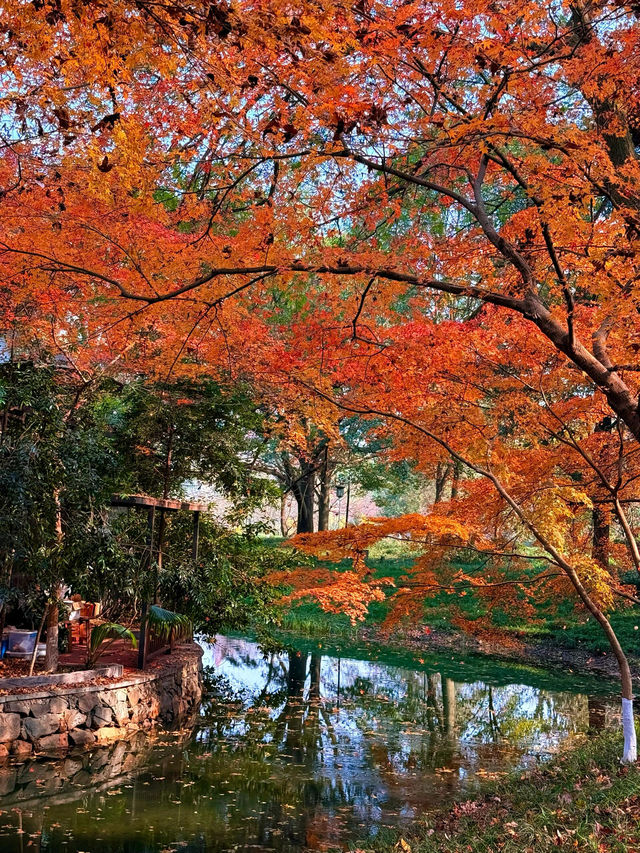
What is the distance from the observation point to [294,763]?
714 cm

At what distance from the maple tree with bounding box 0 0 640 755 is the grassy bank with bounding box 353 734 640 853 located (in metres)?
0.92

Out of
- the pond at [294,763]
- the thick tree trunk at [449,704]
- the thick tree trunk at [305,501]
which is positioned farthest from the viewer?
the thick tree trunk at [305,501]

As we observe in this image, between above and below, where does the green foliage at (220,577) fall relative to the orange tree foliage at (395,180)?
below

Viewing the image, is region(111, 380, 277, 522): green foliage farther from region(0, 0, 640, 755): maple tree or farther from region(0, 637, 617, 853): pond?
region(0, 637, 617, 853): pond

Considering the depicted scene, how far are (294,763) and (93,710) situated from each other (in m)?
2.17

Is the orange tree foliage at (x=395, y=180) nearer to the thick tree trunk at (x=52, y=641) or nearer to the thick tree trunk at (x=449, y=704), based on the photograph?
the thick tree trunk at (x=449, y=704)

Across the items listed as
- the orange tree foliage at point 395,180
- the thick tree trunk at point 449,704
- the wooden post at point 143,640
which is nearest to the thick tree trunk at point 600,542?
the orange tree foliage at point 395,180

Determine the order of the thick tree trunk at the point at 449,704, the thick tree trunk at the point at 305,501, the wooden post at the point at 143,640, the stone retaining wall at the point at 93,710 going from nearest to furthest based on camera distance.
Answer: the stone retaining wall at the point at 93,710 → the wooden post at the point at 143,640 → the thick tree trunk at the point at 449,704 → the thick tree trunk at the point at 305,501

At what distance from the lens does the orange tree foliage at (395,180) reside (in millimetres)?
4500

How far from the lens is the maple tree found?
450 centimetres

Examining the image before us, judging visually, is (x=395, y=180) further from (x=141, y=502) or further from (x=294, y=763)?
(x=294, y=763)

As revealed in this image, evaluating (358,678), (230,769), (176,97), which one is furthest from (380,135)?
(358,678)

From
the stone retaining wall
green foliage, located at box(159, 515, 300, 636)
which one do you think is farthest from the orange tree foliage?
the stone retaining wall

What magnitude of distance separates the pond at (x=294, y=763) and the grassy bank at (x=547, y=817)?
0.54 m
